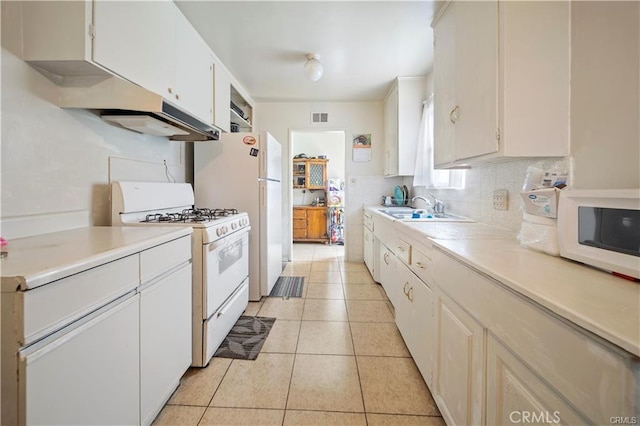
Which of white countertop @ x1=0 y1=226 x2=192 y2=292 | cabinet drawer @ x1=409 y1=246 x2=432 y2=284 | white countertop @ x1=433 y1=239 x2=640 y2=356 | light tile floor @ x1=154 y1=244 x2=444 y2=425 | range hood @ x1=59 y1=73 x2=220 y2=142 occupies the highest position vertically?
range hood @ x1=59 y1=73 x2=220 y2=142

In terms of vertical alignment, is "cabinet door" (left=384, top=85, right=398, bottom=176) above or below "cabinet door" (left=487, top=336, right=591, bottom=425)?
above

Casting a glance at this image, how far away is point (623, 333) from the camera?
1.51 ft

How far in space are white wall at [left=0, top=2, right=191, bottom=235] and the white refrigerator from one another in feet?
2.73

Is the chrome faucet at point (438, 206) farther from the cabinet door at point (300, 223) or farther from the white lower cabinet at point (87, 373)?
the cabinet door at point (300, 223)

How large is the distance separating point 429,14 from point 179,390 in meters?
3.01

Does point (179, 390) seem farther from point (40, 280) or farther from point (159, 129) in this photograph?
point (159, 129)

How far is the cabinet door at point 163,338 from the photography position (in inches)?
44.9

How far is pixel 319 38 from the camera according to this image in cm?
235

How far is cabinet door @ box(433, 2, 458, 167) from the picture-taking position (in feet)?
5.56

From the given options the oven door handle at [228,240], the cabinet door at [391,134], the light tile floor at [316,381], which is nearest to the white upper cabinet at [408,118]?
the cabinet door at [391,134]

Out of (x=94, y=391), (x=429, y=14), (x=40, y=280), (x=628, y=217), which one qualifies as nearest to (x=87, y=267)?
(x=40, y=280)

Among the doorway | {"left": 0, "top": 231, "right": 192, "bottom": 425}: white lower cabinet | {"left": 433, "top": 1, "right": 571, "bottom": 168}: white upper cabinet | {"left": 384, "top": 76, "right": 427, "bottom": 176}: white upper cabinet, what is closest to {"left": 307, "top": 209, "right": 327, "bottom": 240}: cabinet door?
the doorway

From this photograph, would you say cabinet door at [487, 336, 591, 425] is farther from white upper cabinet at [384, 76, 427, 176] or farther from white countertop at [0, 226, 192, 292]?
white upper cabinet at [384, 76, 427, 176]

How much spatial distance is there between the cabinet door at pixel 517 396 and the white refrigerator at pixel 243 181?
218 centimetres
